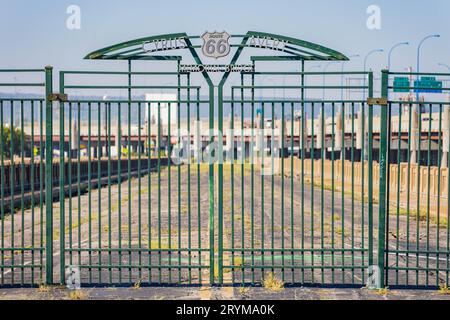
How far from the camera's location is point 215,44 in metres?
10.8

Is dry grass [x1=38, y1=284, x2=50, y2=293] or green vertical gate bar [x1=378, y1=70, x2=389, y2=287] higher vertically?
green vertical gate bar [x1=378, y1=70, x2=389, y2=287]

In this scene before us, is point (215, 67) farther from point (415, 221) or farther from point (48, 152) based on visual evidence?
point (415, 221)


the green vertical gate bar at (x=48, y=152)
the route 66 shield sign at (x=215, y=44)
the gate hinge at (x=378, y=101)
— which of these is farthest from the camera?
the green vertical gate bar at (x=48, y=152)

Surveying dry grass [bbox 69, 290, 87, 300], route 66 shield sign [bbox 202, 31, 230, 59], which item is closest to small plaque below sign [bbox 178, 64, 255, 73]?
route 66 shield sign [bbox 202, 31, 230, 59]

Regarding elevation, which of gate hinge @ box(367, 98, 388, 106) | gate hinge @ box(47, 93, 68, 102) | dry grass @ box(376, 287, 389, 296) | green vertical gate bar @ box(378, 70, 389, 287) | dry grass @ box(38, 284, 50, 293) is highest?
gate hinge @ box(47, 93, 68, 102)

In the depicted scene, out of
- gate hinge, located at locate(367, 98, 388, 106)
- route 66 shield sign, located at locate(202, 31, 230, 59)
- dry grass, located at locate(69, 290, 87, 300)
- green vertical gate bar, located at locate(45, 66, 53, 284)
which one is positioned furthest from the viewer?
green vertical gate bar, located at locate(45, 66, 53, 284)

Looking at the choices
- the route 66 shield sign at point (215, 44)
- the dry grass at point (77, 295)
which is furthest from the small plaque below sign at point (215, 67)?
A: the dry grass at point (77, 295)

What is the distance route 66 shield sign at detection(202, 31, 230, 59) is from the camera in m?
10.7

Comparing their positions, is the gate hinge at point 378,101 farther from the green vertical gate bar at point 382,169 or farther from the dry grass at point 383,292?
the dry grass at point 383,292

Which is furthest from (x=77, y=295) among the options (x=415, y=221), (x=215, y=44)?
(x=415, y=221)

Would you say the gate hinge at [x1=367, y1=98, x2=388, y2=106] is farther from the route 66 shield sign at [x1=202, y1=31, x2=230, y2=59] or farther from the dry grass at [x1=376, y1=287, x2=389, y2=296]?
the dry grass at [x1=376, y1=287, x2=389, y2=296]

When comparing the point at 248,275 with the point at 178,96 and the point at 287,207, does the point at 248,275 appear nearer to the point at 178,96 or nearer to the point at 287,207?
the point at 178,96

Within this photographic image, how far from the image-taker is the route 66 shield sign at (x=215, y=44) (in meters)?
10.7
